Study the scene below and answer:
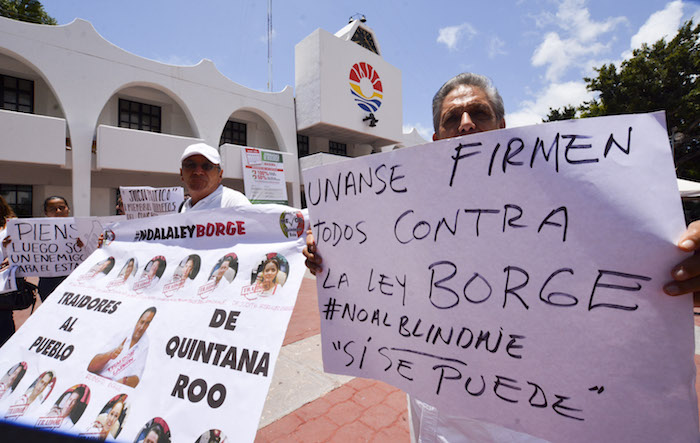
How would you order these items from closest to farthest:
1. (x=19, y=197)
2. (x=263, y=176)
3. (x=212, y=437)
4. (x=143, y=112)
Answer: (x=212, y=437) → (x=19, y=197) → (x=143, y=112) → (x=263, y=176)

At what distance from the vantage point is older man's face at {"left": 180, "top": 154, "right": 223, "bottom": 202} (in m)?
2.10

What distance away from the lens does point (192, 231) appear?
4.96 feet

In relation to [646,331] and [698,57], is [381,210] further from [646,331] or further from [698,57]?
[698,57]

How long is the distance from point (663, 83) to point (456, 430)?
18973 millimetres

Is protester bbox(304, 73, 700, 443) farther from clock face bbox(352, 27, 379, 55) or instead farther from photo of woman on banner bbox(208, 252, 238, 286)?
clock face bbox(352, 27, 379, 55)

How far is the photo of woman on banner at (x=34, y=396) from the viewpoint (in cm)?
117

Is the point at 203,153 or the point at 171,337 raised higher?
the point at 203,153

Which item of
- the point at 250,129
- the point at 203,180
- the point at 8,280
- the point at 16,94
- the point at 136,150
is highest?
the point at 250,129

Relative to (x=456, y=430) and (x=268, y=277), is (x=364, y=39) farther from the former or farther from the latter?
(x=456, y=430)

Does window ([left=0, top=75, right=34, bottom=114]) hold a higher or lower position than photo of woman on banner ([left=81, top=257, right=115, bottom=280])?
higher

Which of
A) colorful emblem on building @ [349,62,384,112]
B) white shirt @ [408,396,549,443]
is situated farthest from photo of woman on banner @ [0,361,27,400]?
colorful emblem on building @ [349,62,384,112]

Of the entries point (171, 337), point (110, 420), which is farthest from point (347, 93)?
point (110, 420)

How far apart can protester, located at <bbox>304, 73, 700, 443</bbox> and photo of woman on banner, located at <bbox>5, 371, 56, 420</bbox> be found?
115cm

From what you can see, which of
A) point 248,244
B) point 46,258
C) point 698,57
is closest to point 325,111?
point 46,258
